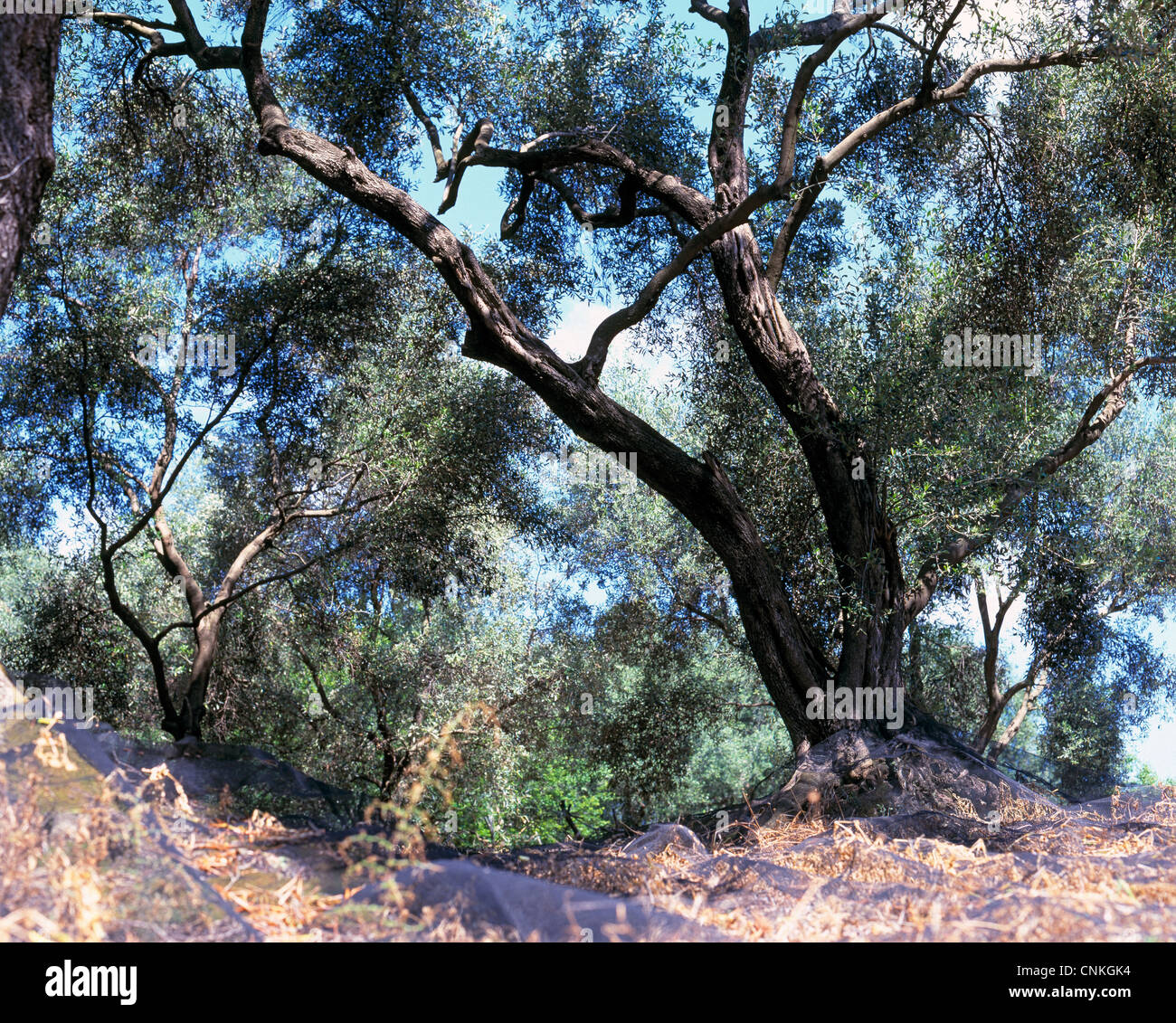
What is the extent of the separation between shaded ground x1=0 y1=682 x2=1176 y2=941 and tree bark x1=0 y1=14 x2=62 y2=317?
9.59 ft

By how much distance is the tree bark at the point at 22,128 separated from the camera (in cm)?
526

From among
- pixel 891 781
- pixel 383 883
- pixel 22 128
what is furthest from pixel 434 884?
pixel 891 781

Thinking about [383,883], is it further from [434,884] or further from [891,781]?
[891,781]

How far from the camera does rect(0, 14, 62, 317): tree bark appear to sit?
5.26 metres

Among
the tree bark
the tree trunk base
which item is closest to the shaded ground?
the tree trunk base

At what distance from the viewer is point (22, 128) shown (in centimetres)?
532

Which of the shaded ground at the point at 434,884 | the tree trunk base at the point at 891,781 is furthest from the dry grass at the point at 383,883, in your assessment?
the tree trunk base at the point at 891,781

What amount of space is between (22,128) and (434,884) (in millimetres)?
4945

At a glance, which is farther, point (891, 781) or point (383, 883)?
point (891, 781)

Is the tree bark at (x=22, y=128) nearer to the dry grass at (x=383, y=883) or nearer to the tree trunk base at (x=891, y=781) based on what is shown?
the dry grass at (x=383, y=883)

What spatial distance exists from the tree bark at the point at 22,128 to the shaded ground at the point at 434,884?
2.92m

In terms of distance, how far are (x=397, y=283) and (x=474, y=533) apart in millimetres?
3517

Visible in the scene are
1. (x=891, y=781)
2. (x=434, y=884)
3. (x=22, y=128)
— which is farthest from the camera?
(x=891, y=781)

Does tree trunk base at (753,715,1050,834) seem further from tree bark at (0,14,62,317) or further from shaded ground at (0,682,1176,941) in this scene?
tree bark at (0,14,62,317)
